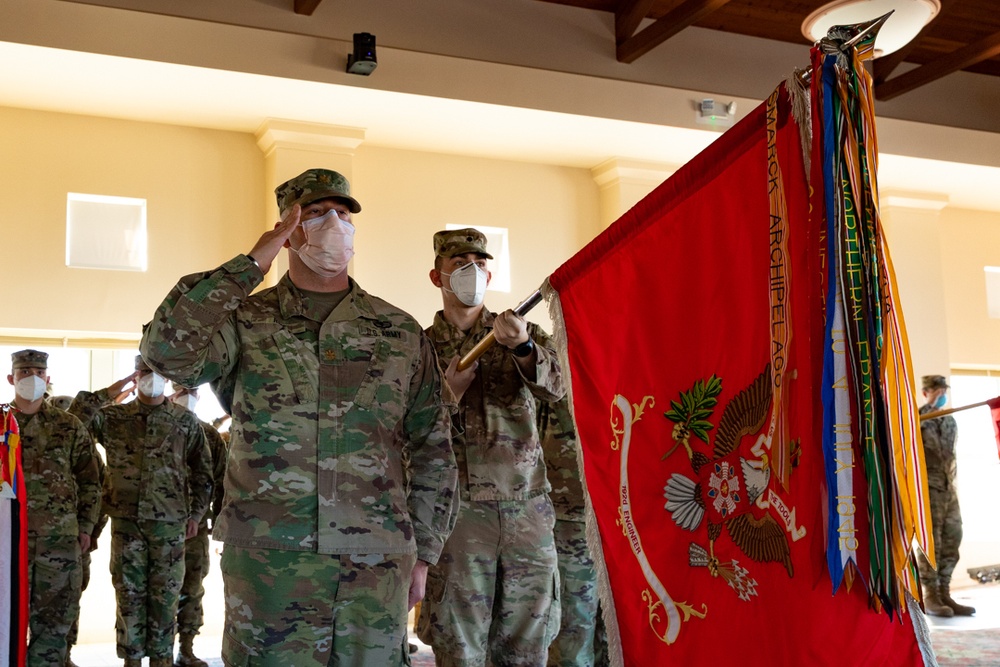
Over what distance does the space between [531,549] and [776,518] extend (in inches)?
48.0

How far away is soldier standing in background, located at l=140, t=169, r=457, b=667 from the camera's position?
6.58 feet

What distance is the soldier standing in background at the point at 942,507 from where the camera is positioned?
22.5ft

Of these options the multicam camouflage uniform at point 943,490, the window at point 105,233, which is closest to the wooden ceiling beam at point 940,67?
the multicam camouflage uniform at point 943,490

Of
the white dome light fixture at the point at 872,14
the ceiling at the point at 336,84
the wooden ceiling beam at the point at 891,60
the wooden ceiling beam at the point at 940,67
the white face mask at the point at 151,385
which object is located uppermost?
the wooden ceiling beam at the point at 891,60

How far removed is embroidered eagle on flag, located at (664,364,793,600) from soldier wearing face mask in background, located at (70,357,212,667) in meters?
3.48

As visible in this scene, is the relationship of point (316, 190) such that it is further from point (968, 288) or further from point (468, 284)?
point (968, 288)

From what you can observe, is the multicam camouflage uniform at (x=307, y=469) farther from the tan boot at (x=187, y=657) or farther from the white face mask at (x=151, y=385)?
the tan boot at (x=187, y=657)

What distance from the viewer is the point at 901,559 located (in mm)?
1551

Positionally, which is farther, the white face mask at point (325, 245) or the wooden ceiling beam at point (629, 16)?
the wooden ceiling beam at point (629, 16)

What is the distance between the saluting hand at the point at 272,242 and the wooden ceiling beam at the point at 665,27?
499 cm

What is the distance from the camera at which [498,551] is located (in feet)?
9.39

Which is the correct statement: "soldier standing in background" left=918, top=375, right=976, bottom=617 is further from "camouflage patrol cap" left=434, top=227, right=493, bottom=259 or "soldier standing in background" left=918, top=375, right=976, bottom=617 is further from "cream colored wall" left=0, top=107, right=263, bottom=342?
"cream colored wall" left=0, top=107, right=263, bottom=342

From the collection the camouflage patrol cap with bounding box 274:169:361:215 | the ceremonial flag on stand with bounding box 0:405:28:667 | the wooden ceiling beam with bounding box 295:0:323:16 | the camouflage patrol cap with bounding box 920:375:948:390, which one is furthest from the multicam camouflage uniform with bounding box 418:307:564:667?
the camouflage patrol cap with bounding box 920:375:948:390

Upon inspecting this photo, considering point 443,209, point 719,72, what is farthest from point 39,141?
point 719,72
